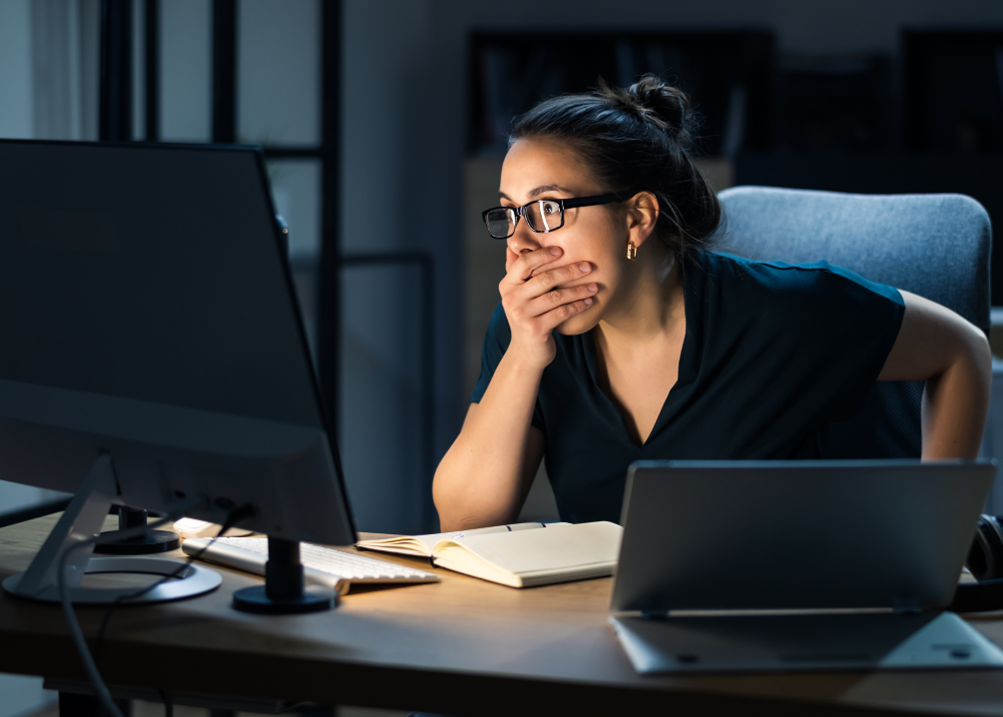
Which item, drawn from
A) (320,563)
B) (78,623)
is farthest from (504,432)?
(78,623)

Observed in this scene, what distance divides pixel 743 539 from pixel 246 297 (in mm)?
413

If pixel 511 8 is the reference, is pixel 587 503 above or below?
below

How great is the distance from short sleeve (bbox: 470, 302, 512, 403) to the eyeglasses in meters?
0.21

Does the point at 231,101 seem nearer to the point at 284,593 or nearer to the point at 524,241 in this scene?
the point at 524,241

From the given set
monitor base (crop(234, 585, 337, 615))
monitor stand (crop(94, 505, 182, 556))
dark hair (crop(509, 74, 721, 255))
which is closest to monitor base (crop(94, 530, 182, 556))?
monitor stand (crop(94, 505, 182, 556))

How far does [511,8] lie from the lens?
3.62m

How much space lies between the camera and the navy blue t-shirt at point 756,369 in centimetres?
129

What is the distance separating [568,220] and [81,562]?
68 centimetres

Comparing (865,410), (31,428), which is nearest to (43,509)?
(31,428)

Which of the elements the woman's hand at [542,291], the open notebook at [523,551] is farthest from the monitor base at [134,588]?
the woman's hand at [542,291]

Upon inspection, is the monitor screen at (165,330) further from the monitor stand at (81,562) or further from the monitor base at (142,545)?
the monitor base at (142,545)

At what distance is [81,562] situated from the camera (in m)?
0.87

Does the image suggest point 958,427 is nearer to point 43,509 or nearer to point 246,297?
point 246,297

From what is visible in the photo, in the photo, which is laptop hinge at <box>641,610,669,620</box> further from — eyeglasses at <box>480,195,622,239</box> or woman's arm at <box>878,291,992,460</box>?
woman's arm at <box>878,291,992,460</box>
